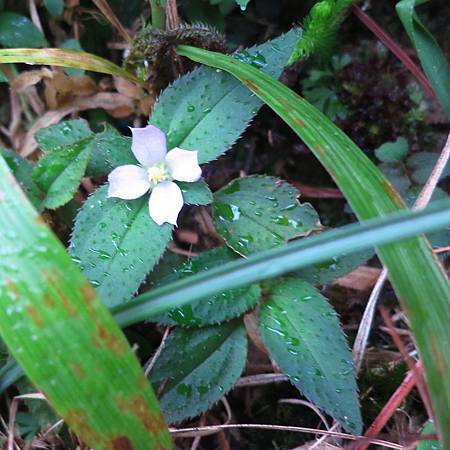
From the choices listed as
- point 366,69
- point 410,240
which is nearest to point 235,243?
point 410,240

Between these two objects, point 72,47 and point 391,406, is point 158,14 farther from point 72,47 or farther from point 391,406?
point 391,406

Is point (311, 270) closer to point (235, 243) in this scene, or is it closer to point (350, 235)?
point (235, 243)

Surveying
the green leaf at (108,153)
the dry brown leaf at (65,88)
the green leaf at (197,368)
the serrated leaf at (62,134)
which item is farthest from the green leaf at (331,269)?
the dry brown leaf at (65,88)

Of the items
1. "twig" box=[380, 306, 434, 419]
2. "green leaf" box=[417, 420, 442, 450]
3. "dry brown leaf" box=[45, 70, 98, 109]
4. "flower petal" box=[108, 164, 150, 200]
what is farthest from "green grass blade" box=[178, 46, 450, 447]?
"dry brown leaf" box=[45, 70, 98, 109]

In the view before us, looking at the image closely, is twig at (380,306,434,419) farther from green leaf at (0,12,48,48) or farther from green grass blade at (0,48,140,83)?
green leaf at (0,12,48,48)

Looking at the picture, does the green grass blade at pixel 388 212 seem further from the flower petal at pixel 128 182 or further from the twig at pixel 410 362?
the flower petal at pixel 128 182

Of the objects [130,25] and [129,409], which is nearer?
[129,409]
